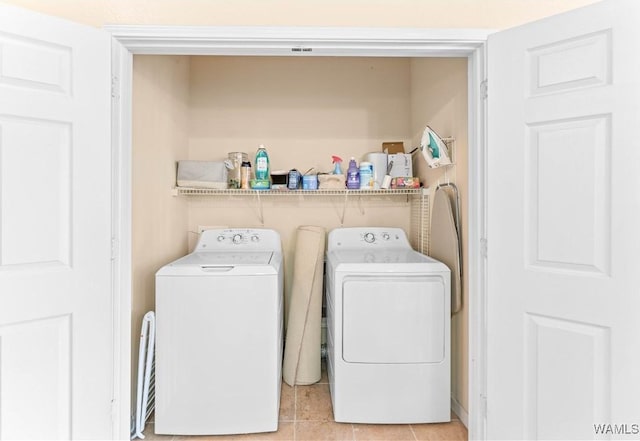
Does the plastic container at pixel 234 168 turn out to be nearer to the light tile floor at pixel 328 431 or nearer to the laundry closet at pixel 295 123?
the laundry closet at pixel 295 123

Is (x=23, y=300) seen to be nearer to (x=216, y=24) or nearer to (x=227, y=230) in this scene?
(x=216, y=24)

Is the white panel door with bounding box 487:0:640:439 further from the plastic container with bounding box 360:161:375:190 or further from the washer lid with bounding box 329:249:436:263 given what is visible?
the plastic container with bounding box 360:161:375:190

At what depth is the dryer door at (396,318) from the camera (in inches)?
79.4

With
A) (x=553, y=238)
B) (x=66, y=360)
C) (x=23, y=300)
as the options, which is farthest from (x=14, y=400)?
(x=553, y=238)

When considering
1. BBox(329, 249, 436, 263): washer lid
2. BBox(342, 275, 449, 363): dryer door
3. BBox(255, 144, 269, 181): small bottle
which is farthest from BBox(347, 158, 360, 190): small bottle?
BBox(342, 275, 449, 363): dryer door

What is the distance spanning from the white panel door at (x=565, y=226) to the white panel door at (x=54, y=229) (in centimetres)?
160

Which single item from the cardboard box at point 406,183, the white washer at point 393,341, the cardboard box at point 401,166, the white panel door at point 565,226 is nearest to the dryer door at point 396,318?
the white washer at point 393,341

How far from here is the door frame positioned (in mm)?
1509

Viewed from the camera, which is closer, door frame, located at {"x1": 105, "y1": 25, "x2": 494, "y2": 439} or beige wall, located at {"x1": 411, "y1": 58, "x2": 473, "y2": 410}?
door frame, located at {"x1": 105, "y1": 25, "x2": 494, "y2": 439}

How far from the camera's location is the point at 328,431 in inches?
79.9

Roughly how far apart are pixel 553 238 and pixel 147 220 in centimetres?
206

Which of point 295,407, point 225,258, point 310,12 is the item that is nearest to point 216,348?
point 225,258

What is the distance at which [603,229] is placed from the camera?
1283mm

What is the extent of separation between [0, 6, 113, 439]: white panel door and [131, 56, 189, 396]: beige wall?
532 mm
